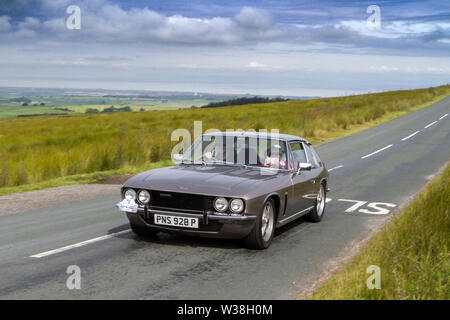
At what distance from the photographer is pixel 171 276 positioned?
564 cm

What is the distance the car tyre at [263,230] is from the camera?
6.70 metres

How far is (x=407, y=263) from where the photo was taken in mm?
5574

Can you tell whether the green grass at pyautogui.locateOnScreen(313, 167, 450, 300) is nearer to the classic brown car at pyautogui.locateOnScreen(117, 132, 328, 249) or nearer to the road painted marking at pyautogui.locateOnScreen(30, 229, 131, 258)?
the classic brown car at pyautogui.locateOnScreen(117, 132, 328, 249)

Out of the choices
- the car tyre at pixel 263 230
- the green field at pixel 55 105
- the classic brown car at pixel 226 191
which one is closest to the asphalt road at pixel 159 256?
the car tyre at pixel 263 230

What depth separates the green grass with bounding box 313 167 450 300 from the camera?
4855 millimetres

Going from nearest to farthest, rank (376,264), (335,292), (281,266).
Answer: (335,292) < (376,264) < (281,266)

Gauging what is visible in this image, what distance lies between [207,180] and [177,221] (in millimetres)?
661

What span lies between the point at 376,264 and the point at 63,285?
3.25m

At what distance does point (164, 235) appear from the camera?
753 centimetres

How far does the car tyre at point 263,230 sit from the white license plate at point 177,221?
76 centimetres
